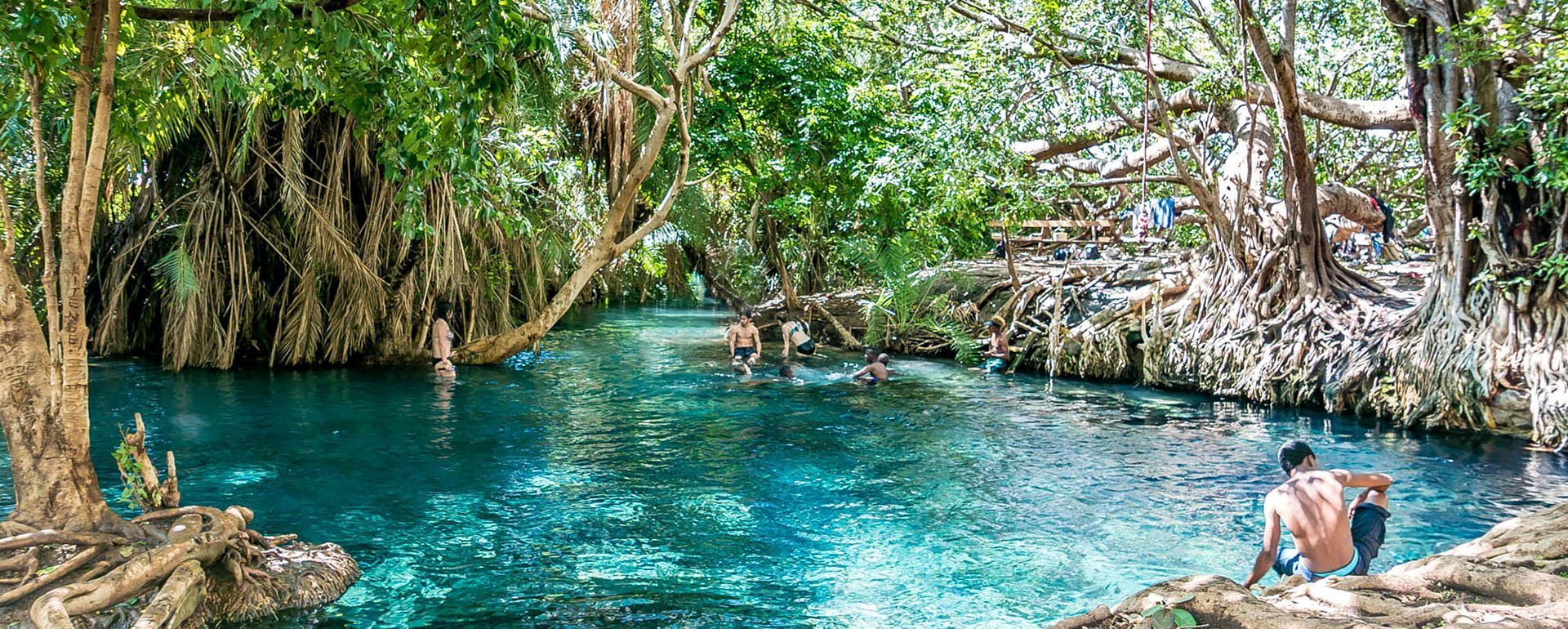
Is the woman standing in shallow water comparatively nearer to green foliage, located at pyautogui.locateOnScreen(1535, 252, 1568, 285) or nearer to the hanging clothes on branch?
the hanging clothes on branch

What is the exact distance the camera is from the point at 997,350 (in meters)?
17.6

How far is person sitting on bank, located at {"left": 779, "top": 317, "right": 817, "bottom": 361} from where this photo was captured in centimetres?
1886

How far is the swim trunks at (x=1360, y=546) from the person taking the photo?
5.95 m

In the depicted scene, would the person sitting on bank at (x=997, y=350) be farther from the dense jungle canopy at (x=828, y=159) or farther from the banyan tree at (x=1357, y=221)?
the dense jungle canopy at (x=828, y=159)

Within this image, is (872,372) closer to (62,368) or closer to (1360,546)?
(1360,546)

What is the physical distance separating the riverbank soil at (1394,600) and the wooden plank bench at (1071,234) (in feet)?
43.4

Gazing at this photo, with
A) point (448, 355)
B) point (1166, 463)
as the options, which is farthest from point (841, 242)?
point (1166, 463)

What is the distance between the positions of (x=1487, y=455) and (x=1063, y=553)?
231 inches

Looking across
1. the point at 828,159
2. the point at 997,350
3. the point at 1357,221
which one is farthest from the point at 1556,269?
the point at 828,159

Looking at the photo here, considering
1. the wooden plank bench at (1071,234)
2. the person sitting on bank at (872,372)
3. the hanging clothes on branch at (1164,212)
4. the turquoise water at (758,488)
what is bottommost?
the turquoise water at (758,488)

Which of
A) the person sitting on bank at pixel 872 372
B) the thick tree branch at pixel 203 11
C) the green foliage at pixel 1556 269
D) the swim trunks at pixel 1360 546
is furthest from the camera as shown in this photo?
the person sitting on bank at pixel 872 372

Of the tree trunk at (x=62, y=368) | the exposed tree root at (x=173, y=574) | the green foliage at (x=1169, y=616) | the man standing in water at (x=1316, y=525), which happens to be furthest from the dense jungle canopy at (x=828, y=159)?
the man standing in water at (x=1316, y=525)

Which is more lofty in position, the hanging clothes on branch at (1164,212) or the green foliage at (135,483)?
the hanging clothes on branch at (1164,212)

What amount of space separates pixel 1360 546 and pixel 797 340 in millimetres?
13528
